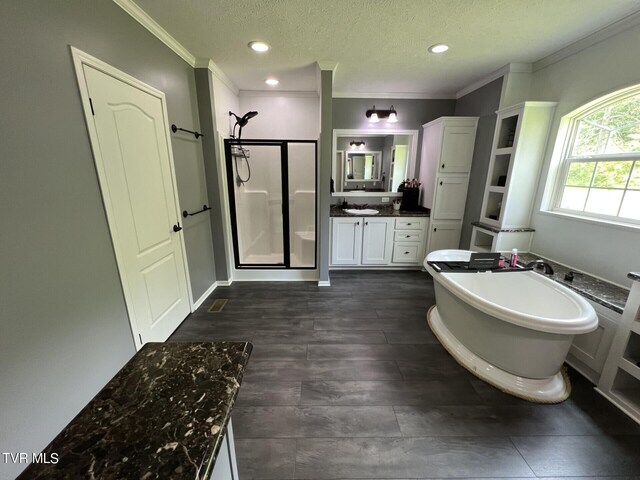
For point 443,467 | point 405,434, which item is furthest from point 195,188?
point 443,467

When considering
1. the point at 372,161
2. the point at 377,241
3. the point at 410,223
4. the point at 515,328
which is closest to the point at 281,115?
the point at 372,161

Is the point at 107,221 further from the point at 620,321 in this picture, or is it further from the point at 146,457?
the point at 620,321

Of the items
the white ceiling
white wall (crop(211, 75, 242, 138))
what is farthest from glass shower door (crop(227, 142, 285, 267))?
the white ceiling

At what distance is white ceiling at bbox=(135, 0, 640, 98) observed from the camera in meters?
1.76

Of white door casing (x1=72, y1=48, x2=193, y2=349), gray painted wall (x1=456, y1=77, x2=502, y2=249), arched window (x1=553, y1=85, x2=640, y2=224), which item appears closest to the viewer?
white door casing (x1=72, y1=48, x2=193, y2=349)

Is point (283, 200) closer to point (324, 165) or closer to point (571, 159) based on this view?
point (324, 165)

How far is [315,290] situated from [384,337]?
3.79ft

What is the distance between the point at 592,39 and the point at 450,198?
1.89m

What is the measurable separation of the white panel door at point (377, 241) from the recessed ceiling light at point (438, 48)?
199 cm

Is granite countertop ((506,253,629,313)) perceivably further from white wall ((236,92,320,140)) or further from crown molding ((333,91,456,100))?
white wall ((236,92,320,140))

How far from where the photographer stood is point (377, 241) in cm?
378

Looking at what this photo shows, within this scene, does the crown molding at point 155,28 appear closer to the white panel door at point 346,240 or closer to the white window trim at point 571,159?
the white panel door at point 346,240

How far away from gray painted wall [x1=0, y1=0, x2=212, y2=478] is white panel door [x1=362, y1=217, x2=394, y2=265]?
292 cm

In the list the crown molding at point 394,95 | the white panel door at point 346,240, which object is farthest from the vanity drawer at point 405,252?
the crown molding at point 394,95
